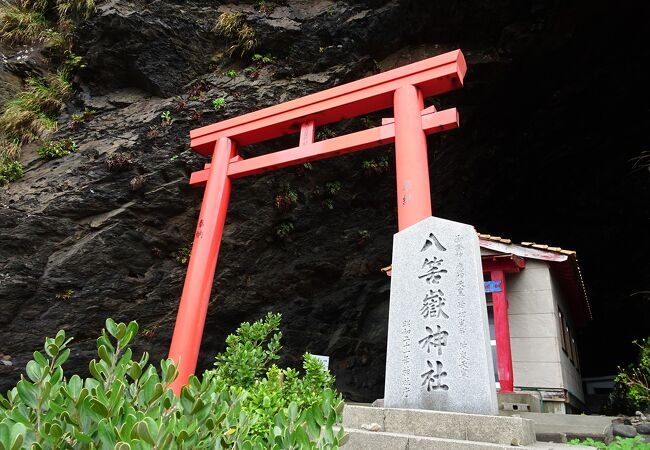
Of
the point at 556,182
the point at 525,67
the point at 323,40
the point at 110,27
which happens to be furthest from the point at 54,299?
the point at 556,182

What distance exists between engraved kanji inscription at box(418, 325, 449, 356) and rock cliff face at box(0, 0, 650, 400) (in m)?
5.00

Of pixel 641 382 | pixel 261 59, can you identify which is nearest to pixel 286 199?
pixel 261 59

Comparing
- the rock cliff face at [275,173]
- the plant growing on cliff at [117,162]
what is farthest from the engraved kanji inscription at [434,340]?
the plant growing on cliff at [117,162]

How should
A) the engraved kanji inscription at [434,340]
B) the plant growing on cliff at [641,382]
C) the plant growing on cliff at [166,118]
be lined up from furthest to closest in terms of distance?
the plant growing on cliff at [166,118], the plant growing on cliff at [641,382], the engraved kanji inscription at [434,340]

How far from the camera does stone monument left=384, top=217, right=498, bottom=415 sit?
3209 millimetres

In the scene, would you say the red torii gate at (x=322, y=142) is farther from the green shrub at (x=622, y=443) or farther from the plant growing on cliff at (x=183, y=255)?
the green shrub at (x=622, y=443)

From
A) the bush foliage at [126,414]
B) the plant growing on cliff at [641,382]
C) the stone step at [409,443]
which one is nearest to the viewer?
the bush foliage at [126,414]

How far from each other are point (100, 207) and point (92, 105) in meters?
2.59

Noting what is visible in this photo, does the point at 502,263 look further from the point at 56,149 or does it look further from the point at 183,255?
the point at 56,149

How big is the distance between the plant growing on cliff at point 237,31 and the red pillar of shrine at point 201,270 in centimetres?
299

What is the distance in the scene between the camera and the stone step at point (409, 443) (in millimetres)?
2688

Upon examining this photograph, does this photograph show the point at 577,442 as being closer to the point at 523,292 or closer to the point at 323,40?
the point at 523,292

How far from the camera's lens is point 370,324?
9.42 metres

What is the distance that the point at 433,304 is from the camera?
3584 mm
